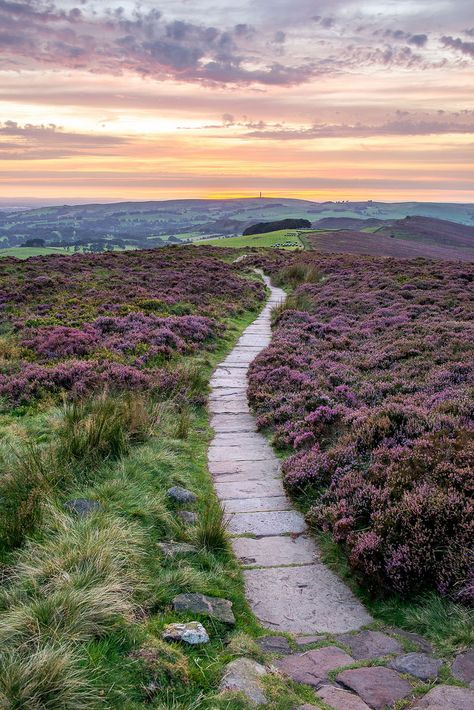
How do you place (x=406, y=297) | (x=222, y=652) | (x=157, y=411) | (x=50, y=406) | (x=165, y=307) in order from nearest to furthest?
(x=222, y=652) → (x=157, y=411) → (x=50, y=406) → (x=165, y=307) → (x=406, y=297)

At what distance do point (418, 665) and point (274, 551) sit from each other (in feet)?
7.20

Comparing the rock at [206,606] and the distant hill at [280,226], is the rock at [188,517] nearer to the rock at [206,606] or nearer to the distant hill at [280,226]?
the rock at [206,606]

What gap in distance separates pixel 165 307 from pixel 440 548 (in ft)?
54.2

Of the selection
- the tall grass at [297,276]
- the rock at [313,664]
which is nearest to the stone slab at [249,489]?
the rock at [313,664]

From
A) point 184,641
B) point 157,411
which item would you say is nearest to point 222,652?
point 184,641

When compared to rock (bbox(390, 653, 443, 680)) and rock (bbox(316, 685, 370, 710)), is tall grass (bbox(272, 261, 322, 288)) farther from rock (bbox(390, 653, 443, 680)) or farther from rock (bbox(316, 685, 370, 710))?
rock (bbox(316, 685, 370, 710))

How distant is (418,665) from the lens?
404 centimetres

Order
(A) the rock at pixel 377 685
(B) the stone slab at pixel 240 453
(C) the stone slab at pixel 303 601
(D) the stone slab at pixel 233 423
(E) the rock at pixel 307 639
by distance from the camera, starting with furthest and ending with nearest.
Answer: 1. (D) the stone slab at pixel 233 423
2. (B) the stone slab at pixel 240 453
3. (C) the stone slab at pixel 303 601
4. (E) the rock at pixel 307 639
5. (A) the rock at pixel 377 685

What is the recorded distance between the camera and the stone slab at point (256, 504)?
693cm

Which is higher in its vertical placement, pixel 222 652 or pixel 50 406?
pixel 222 652

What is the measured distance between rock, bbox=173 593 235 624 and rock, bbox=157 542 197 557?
0.74m

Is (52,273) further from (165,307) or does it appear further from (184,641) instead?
(184,641)

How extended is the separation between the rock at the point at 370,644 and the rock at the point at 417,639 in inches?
4.7

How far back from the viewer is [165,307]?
20.5m
